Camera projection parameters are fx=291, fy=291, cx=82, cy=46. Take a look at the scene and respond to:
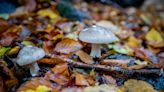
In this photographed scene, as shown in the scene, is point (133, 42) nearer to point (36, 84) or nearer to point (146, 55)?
point (146, 55)

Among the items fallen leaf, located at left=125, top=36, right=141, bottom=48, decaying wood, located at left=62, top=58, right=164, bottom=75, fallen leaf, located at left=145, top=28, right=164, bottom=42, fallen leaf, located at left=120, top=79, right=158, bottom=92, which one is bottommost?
fallen leaf, located at left=145, top=28, right=164, bottom=42

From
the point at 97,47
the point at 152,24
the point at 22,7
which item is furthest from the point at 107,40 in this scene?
the point at 152,24

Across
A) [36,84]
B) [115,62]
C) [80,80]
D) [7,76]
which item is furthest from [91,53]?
[7,76]

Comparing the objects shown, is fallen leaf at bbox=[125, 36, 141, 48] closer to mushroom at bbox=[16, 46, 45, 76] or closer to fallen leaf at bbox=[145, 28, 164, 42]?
fallen leaf at bbox=[145, 28, 164, 42]

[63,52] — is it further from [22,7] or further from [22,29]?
[22,7]

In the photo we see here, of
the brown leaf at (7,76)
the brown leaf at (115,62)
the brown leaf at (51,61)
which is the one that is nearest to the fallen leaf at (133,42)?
the brown leaf at (115,62)

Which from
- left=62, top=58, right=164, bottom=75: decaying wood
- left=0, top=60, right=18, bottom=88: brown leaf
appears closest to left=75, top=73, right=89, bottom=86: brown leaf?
left=62, top=58, right=164, bottom=75: decaying wood

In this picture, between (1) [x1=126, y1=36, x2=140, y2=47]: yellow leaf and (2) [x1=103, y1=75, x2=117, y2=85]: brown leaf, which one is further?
(1) [x1=126, y1=36, x2=140, y2=47]: yellow leaf

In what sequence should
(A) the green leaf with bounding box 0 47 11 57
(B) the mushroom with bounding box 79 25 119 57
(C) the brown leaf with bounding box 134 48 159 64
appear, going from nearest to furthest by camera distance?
(B) the mushroom with bounding box 79 25 119 57 → (A) the green leaf with bounding box 0 47 11 57 → (C) the brown leaf with bounding box 134 48 159 64

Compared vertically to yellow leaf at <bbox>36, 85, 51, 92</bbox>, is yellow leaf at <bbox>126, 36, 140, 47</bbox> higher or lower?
lower
